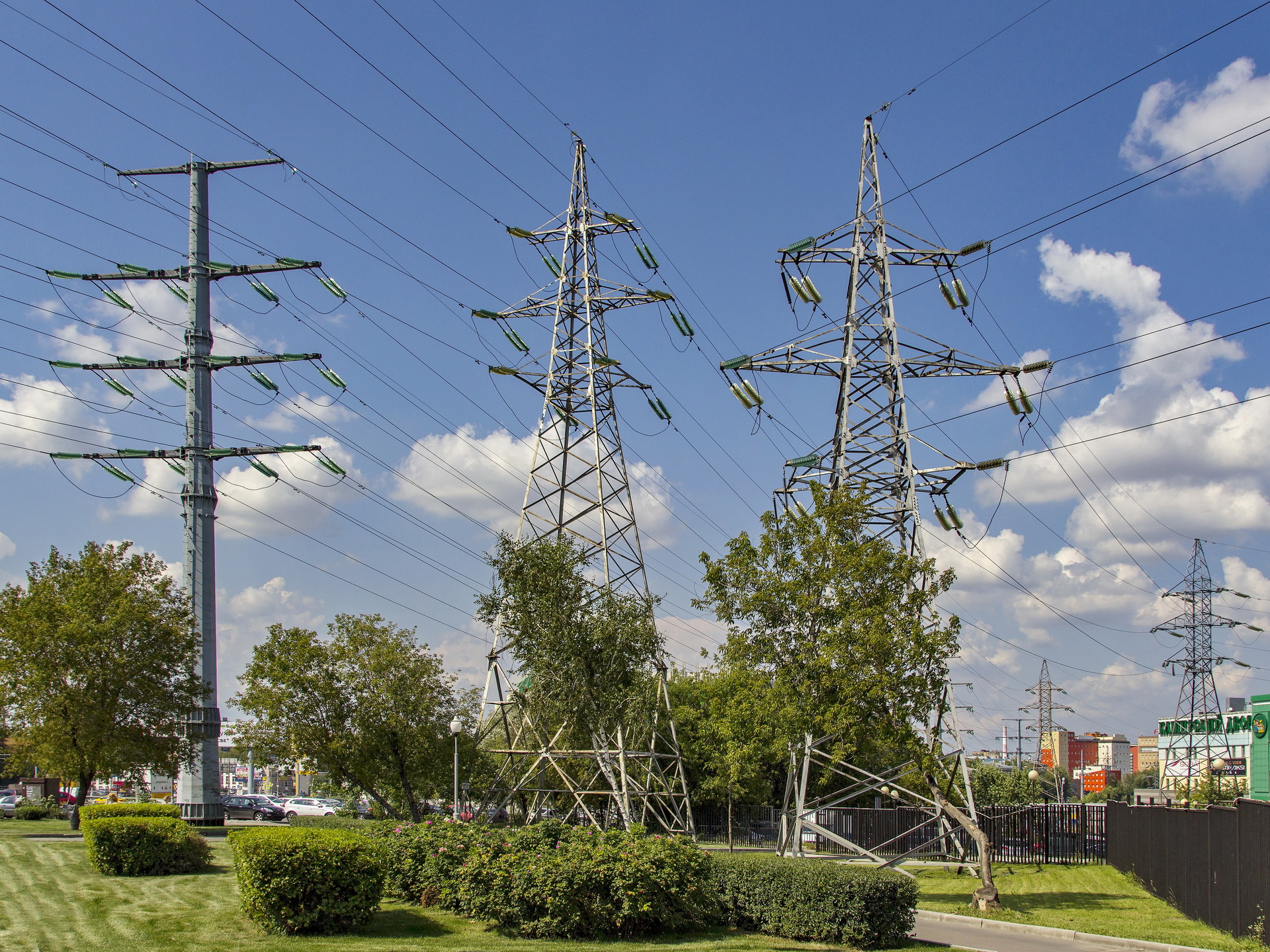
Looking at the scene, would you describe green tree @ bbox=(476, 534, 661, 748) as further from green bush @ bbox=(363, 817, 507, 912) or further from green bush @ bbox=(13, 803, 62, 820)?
green bush @ bbox=(13, 803, 62, 820)

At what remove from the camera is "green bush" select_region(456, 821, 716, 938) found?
14297mm

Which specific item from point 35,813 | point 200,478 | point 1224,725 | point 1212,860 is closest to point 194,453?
point 200,478

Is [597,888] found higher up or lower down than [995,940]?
higher up

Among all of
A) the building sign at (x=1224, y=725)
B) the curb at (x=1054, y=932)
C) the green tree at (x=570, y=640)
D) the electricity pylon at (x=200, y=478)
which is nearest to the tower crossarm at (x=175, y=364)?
the electricity pylon at (x=200, y=478)

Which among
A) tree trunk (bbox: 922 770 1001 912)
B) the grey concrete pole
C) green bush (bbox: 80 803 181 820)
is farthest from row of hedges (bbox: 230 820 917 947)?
the grey concrete pole

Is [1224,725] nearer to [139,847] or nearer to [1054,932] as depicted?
[1054,932]

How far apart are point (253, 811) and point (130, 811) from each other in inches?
1266

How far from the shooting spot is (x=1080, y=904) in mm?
21062

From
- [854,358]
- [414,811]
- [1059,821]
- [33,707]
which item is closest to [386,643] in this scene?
[414,811]

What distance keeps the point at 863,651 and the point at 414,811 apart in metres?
21.0

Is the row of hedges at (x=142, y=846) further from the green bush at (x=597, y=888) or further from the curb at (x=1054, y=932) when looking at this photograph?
the curb at (x=1054, y=932)

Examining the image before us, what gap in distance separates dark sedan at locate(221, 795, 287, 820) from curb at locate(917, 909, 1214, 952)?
39209mm

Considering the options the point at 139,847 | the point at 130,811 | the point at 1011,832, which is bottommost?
the point at 1011,832

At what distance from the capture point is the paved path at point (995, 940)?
623 inches
